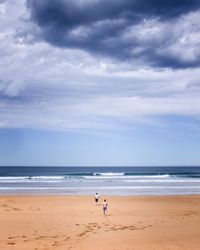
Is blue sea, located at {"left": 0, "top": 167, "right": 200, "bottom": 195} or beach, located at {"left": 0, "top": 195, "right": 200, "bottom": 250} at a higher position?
blue sea, located at {"left": 0, "top": 167, "right": 200, "bottom": 195}

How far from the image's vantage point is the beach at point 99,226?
1365 centimetres

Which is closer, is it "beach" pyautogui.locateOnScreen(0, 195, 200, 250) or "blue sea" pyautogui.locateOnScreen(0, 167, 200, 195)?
Result: "beach" pyautogui.locateOnScreen(0, 195, 200, 250)

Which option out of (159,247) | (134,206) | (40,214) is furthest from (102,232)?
(134,206)

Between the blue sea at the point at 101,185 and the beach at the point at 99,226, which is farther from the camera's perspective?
the blue sea at the point at 101,185

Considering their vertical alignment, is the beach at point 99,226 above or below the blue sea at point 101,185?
below

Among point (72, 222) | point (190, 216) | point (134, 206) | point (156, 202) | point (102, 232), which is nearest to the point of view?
point (102, 232)

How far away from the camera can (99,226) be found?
57.0ft

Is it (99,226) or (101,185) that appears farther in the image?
(101,185)

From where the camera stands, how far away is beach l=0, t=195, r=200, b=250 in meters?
13.6

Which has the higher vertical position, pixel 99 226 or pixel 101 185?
pixel 101 185

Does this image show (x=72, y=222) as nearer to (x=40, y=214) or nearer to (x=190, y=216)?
(x=40, y=214)

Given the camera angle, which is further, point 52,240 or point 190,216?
point 190,216

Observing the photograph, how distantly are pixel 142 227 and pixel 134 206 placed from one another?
8.14 meters

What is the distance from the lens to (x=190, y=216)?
2095 cm
